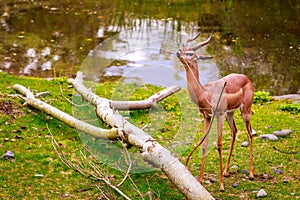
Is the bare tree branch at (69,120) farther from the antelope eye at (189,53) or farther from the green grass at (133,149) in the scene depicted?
the antelope eye at (189,53)

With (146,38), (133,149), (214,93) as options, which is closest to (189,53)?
(214,93)

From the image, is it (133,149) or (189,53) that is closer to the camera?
(189,53)

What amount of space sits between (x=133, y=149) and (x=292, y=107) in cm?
261

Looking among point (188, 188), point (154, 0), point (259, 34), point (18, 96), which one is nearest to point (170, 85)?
point (18, 96)

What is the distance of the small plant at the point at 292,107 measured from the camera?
23.3 ft

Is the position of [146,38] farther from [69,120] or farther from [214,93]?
[214,93]

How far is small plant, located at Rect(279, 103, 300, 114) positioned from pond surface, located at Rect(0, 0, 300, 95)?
1.07 metres

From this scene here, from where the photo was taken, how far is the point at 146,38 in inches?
324

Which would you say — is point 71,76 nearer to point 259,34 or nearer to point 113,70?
point 113,70

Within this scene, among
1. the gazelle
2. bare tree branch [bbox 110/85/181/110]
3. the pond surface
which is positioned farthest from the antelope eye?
bare tree branch [bbox 110/85/181/110]

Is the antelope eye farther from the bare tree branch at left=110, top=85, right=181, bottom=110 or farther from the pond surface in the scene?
the bare tree branch at left=110, top=85, right=181, bottom=110

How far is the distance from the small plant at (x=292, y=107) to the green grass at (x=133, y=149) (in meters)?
0.06

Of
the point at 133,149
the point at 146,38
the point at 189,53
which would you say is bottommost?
the point at 133,149

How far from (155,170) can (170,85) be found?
2383 millimetres
